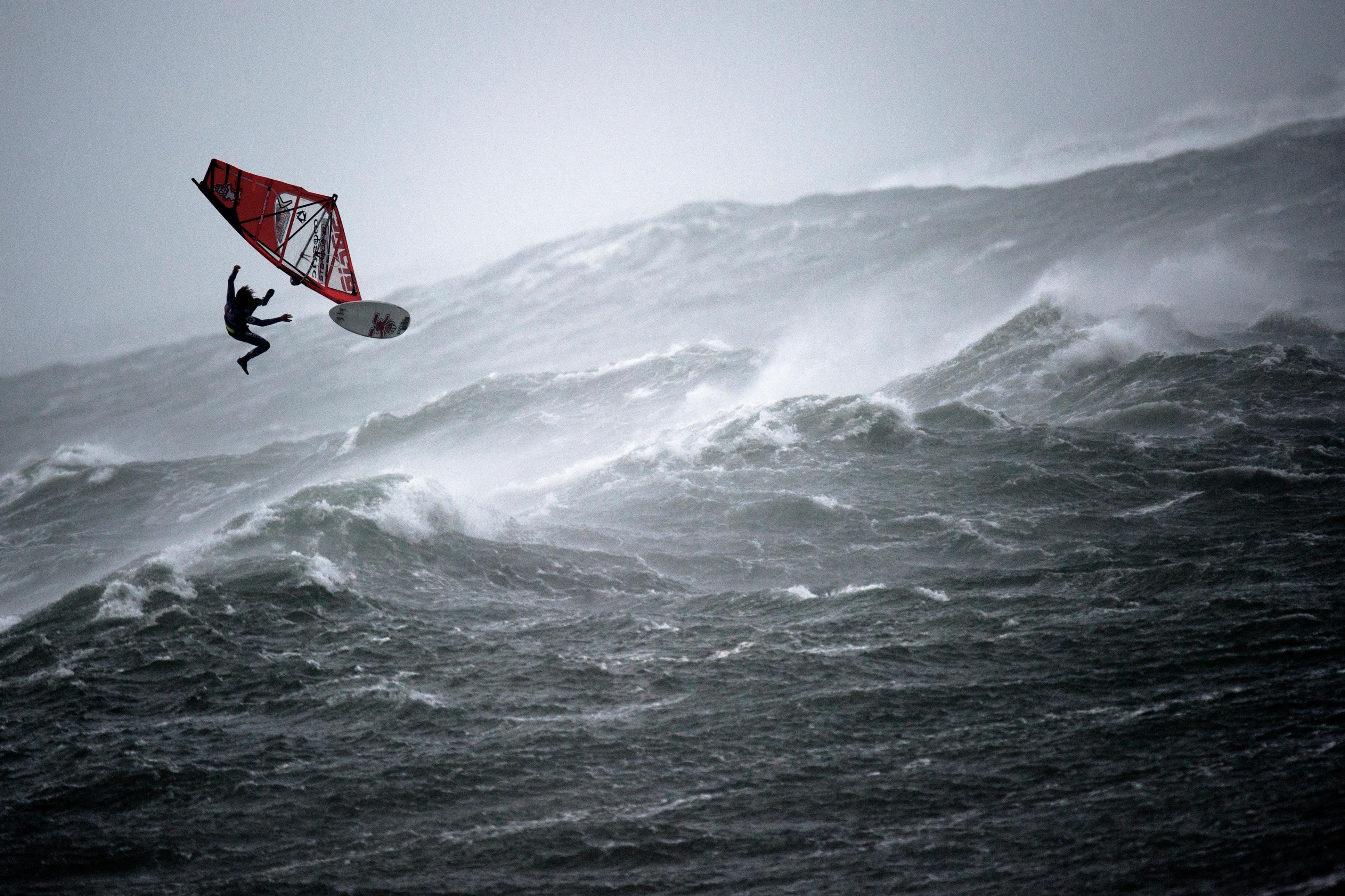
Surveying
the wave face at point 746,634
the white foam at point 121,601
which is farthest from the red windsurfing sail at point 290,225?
the white foam at point 121,601

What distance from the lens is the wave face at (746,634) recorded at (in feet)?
37.9

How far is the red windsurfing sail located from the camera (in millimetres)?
13398

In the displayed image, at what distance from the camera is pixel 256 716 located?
15.4m

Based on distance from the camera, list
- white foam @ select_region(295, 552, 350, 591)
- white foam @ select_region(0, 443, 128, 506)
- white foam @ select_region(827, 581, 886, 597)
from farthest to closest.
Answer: white foam @ select_region(0, 443, 128, 506)
white foam @ select_region(295, 552, 350, 591)
white foam @ select_region(827, 581, 886, 597)

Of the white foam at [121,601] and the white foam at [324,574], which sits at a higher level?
the white foam at [121,601]

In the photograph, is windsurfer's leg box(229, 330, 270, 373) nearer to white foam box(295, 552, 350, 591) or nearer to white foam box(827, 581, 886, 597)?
white foam box(295, 552, 350, 591)

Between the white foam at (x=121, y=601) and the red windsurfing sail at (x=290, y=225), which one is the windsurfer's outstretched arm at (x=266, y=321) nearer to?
the red windsurfing sail at (x=290, y=225)

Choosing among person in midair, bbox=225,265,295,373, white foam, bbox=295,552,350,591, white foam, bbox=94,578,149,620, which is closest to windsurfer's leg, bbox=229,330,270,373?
person in midair, bbox=225,265,295,373

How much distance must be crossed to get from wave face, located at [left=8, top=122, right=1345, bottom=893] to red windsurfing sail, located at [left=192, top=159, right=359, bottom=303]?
7.05 meters

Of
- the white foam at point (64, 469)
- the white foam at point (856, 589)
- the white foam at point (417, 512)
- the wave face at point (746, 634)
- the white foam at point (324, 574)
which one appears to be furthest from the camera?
the white foam at point (64, 469)

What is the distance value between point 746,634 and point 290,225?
34.1ft

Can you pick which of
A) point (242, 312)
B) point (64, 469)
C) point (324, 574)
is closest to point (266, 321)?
point (242, 312)

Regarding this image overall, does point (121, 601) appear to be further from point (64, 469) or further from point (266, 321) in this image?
point (64, 469)

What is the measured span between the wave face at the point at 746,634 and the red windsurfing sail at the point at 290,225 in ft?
23.1
